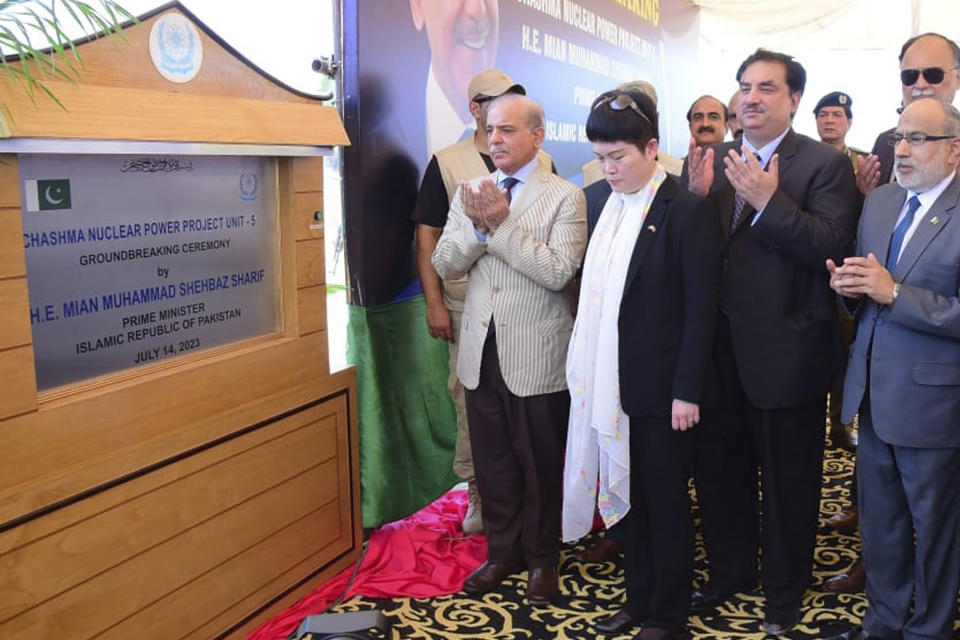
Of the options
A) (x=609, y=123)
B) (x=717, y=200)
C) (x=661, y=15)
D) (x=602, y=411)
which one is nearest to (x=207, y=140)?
(x=609, y=123)

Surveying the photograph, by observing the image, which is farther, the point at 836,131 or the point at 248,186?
the point at 836,131

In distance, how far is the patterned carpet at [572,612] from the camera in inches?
104

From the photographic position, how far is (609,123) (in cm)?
232

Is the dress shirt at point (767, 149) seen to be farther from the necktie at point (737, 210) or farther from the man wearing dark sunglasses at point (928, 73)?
the man wearing dark sunglasses at point (928, 73)

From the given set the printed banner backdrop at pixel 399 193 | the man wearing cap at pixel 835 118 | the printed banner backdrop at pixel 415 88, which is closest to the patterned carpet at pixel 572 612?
the printed banner backdrop at pixel 399 193

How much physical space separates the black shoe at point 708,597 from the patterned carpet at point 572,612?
0.08ft

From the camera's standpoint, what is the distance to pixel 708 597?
277 cm

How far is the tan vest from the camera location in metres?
3.11

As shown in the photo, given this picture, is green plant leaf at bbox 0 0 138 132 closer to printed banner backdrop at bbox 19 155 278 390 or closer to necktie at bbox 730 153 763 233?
printed banner backdrop at bbox 19 155 278 390

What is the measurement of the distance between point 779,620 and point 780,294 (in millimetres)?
957

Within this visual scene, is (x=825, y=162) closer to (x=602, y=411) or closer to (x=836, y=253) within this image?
(x=836, y=253)

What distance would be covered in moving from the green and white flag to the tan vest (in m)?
1.37

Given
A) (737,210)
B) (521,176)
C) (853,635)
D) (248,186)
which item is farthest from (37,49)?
(853,635)

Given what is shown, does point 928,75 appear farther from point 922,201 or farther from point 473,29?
point 473,29
